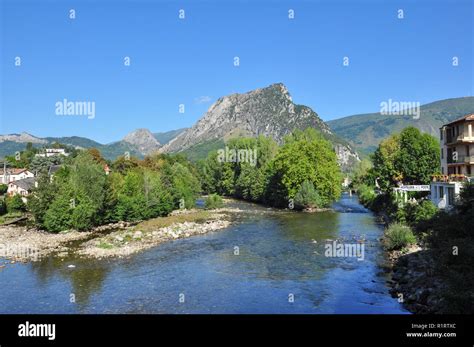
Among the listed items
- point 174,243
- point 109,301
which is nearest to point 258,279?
point 109,301

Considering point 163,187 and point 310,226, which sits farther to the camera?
point 163,187

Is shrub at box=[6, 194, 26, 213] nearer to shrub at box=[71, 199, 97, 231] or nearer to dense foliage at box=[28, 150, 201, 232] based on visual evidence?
dense foliage at box=[28, 150, 201, 232]

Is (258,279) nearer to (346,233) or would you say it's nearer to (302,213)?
(346,233)

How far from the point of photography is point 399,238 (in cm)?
3189

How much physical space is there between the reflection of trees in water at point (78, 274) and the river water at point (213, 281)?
0.18 feet

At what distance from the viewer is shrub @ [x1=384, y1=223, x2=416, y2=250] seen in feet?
104

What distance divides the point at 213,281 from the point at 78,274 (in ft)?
28.8

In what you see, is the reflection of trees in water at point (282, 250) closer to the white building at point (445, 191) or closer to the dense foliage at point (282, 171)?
the white building at point (445, 191)

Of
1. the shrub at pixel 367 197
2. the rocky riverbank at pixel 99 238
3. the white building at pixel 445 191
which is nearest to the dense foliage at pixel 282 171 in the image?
the shrub at pixel 367 197

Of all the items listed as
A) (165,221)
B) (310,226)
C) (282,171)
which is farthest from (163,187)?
(310,226)

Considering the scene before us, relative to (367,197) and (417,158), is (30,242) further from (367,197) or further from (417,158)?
(367,197)

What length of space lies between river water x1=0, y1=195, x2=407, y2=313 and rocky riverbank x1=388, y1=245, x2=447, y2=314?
2.29 feet

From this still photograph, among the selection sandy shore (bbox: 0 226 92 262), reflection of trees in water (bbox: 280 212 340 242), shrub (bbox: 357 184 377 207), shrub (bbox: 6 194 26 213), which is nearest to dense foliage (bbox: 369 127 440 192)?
reflection of trees in water (bbox: 280 212 340 242)
